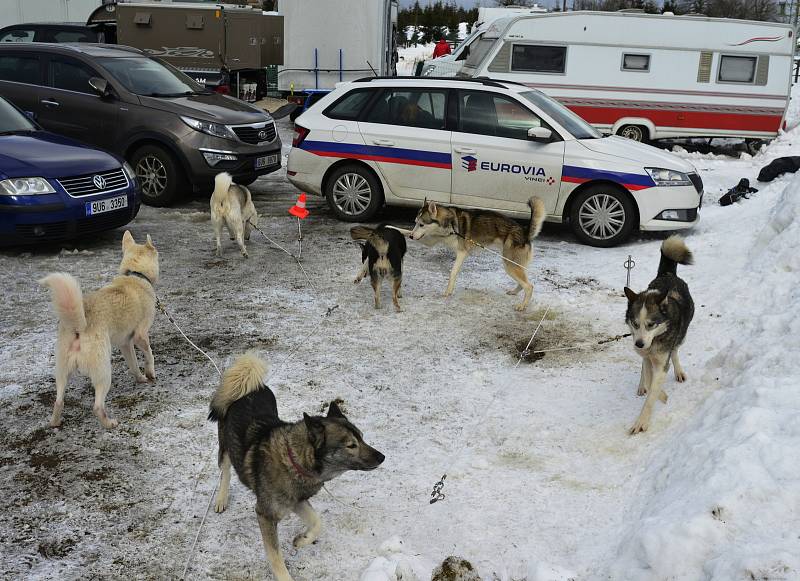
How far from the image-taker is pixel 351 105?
9.87m

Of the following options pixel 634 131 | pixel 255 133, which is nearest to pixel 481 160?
pixel 255 133

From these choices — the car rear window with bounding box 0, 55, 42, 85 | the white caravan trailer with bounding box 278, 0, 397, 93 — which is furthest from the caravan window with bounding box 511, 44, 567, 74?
the car rear window with bounding box 0, 55, 42, 85

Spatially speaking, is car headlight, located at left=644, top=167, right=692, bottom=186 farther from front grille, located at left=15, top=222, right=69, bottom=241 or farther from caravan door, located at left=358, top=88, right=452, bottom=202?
front grille, located at left=15, top=222, right=69, bottom=241

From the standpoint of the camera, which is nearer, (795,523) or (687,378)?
(795,523)

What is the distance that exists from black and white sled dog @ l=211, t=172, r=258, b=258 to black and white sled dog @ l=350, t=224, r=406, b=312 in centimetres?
184

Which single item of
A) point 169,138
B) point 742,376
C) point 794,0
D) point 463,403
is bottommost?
point 463,403

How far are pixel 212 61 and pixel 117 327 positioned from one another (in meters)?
16.6

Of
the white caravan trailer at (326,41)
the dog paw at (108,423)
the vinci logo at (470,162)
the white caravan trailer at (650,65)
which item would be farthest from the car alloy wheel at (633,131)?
the dog paw at (108,423)

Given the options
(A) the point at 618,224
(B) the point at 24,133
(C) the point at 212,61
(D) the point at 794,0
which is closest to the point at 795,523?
(A) the point at 618,224

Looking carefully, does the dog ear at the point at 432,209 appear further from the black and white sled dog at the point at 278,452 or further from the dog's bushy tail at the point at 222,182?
the black and white sled dog at the point at 278,452

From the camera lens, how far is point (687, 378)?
5273mm

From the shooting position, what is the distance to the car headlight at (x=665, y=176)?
29.4 ft

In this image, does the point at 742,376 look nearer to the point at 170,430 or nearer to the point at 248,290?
the point at 170,430

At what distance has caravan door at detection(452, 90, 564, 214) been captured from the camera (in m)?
9.10
